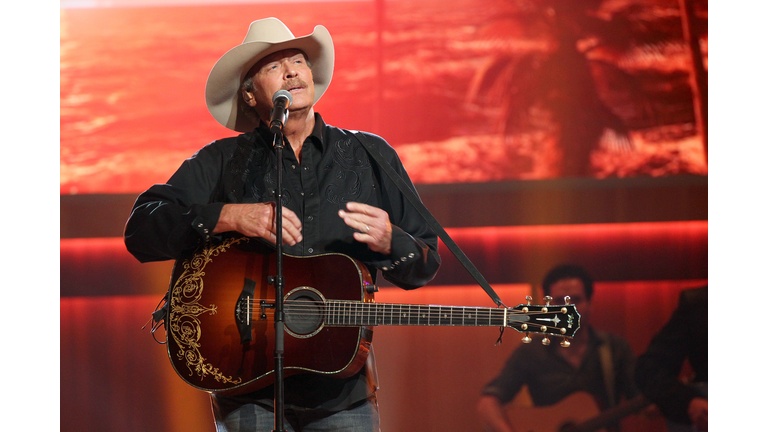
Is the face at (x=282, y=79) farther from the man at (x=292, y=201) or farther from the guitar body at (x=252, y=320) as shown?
the guitar body at (x=252, y=320)

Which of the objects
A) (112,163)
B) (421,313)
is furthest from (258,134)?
(112,163)

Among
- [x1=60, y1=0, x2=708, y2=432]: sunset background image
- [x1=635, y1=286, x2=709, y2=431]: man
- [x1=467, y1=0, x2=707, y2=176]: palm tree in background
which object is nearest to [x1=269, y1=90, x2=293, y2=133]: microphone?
[x1=60, y1=0, x2=708, y2=432]: sunset background image

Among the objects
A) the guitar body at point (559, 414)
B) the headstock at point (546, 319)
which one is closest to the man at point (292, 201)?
the headstock at point (546, 319)

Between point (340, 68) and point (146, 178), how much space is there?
49.4 inches

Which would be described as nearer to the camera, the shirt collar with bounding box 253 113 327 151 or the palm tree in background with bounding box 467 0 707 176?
the shirt collar with bounding box 253 113 327 151

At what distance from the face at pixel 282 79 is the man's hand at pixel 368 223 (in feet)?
1.48

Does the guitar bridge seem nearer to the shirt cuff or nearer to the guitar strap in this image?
the shirt cuff

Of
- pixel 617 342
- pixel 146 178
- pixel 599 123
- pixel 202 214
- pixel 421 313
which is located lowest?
pixel 617 342

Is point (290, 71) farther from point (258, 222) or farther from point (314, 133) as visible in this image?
point (258, 222)

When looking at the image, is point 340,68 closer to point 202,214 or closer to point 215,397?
point 202,214

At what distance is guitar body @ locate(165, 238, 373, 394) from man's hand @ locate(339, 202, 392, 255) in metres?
0.09

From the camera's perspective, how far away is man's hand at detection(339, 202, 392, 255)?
6.43 ft

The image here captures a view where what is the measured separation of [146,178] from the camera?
3486 mm

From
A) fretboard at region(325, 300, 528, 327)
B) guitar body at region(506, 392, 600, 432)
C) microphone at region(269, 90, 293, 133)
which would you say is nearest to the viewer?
microphone at region(269, 90, 293, 133)
